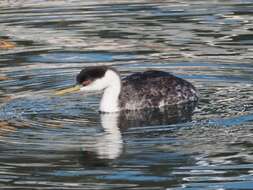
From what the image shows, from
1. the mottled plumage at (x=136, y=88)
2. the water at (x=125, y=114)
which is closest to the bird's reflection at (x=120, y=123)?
the water at (x=125, y=114)

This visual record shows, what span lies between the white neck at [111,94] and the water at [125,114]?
173 millimetres

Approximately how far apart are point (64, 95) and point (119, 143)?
3364 mm

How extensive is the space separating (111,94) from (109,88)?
0.29ft

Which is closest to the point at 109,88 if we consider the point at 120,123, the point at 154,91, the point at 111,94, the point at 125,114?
the point at 111,94

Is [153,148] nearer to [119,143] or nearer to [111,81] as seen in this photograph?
[119,143]

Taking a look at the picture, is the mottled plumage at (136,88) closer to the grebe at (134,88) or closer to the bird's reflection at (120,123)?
the grebe at (134,88)

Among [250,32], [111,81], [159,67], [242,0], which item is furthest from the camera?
[242,0]

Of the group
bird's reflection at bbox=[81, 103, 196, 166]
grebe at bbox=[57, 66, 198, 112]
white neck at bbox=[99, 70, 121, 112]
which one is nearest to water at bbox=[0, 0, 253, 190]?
bird's reflection at bbox=[81, 103, 196, 166]

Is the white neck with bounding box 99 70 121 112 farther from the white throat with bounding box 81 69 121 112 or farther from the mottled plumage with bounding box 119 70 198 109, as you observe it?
the mottled plumage with bounding box 119 70 198 109

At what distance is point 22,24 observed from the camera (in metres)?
23.0

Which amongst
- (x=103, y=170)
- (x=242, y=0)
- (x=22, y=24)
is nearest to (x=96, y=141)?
(x=103, y=170)

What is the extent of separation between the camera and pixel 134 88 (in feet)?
51.4

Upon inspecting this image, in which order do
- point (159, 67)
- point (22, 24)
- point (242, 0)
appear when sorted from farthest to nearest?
1. point (242, 0)
2. point (22, 24)
3. point (159, 67)

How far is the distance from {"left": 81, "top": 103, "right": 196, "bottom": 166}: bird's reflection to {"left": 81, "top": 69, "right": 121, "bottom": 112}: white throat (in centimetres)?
11
